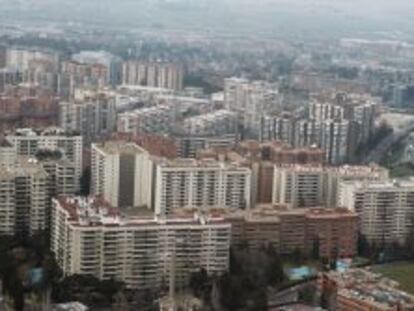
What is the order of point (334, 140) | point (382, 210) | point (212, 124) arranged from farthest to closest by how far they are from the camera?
point (212, 124), point (334, 140), point (382, 210)

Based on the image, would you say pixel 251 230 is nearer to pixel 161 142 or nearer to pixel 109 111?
pixel 161 142

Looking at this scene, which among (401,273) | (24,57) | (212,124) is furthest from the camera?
(24,57)

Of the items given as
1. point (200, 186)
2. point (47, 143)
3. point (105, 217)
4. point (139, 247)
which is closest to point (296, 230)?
point (200, 186)

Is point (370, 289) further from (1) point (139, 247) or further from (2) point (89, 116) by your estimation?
(2) point (89, 116)

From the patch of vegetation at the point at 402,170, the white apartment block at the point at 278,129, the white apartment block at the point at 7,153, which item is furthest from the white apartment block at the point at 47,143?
the patch of vegetation at the point at 402,170

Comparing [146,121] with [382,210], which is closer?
[382,210]

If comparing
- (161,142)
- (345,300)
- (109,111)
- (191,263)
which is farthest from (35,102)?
(345,300)

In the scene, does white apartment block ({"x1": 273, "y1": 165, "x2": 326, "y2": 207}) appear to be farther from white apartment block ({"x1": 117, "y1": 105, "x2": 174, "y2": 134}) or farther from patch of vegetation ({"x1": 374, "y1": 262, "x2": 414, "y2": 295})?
white apartment block ({"x1": 117, "y1": 105, "x2": 174, "y2": 134})

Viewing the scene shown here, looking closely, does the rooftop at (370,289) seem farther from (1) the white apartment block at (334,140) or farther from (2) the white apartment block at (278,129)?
(2) the white apartment block at (278,129)
